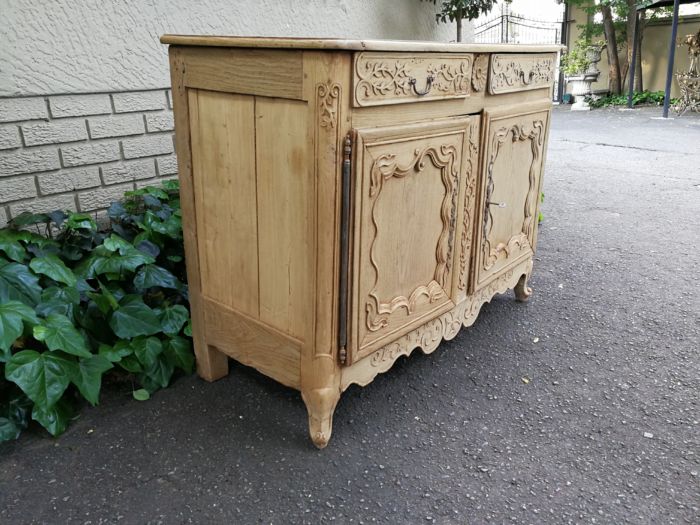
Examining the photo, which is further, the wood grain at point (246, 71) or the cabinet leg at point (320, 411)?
the cabinet leg at point (320, 411)

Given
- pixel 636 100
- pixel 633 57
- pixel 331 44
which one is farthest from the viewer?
pixel 636 100

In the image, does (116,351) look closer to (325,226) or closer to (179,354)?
(179,354)

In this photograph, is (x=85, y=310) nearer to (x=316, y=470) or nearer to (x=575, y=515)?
(x=316, y=470)

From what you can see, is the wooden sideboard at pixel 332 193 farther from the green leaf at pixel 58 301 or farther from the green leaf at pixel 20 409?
the green leaf at pixel 20 409

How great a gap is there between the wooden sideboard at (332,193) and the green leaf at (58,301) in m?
0.41

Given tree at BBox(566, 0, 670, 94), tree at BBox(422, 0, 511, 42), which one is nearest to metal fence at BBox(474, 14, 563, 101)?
tree at BBox(566, 0, 670, 94)

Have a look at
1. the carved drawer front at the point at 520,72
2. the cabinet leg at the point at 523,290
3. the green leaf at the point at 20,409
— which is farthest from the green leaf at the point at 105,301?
the cabinet leg at the point at 523,290

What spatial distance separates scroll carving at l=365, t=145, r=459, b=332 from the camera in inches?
68.7

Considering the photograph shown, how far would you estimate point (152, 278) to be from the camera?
7.61ft

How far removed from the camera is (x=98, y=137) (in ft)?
9.09

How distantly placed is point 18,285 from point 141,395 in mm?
554

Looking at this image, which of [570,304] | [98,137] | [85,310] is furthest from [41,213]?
[570,304]

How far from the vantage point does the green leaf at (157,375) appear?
7.23 feet

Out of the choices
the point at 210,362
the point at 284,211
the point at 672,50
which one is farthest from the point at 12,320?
the point at 672,50
